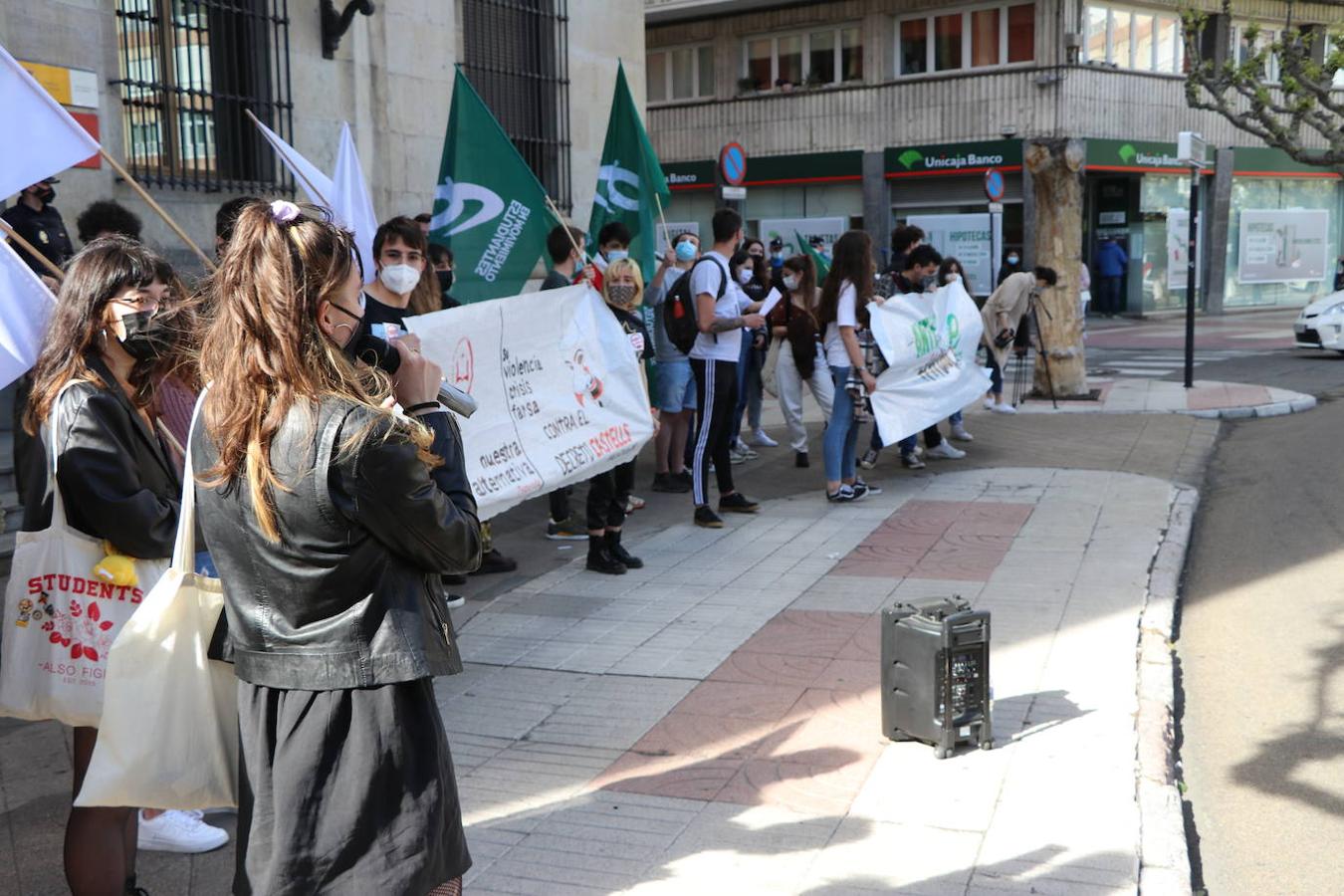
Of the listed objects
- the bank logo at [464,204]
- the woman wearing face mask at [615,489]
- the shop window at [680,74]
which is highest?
the shop window at [680,74]

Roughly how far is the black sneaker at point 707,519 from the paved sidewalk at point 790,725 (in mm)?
201

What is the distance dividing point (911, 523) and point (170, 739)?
6.74 m

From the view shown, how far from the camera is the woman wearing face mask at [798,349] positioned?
10547mm

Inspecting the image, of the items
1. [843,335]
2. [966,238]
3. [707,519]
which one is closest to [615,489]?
[707,519]

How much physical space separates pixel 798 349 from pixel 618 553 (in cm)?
335

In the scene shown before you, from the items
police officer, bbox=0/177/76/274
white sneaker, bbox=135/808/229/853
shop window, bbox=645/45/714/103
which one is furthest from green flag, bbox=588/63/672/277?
shop window, bbox=645/45/714/103

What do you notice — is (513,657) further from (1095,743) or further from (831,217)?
(831,217)

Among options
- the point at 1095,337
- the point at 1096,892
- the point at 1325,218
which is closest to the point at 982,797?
the point at 1096,892

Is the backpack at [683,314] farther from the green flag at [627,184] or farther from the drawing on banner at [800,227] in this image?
the drawing on banner at [800,227]

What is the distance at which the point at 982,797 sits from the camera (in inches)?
179

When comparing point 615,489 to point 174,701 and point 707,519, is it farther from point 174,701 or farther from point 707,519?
point 174,701

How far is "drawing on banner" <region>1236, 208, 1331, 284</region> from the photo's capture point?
33.2 meters

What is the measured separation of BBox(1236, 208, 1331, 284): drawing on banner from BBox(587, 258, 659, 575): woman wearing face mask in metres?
29.1

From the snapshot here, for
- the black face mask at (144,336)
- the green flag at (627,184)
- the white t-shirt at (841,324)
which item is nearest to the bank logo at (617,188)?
the green flag at (627,184)
